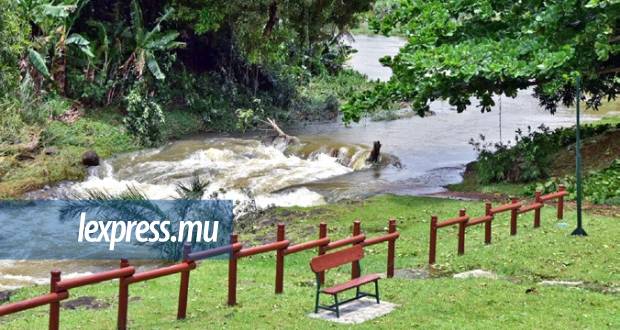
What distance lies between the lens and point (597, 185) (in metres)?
20.2

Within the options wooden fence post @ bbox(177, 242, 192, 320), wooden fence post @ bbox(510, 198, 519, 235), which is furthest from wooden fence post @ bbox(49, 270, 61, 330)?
wooden fence post @ bbox(510, 198, 519, 235)

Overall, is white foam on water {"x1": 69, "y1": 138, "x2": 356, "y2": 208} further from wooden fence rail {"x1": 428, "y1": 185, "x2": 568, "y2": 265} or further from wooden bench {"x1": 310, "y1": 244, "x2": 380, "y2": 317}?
wooden bench {"x1": 310, "y1": 244, "x2": 380, "y2": 317}

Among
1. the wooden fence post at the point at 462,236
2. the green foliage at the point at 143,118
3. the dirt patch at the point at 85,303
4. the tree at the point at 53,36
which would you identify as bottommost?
the dirt patch at the point at 85,303

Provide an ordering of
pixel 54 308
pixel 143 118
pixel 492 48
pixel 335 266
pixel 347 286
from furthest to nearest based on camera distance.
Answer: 1. pixel 143 118
2. pixel 492 48
3. pixel 335 266
4. pixel 347 286
5. pixel 54 308

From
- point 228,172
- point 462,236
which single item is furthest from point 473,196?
point 228,172

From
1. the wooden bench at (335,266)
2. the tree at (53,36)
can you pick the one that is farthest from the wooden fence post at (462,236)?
the tree at (53,36)

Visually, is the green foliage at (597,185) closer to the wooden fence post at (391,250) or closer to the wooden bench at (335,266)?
the wooden fence post at (391,250)

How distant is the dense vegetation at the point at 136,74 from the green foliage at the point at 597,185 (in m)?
12.5

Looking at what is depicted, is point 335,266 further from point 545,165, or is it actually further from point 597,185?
point 545,165

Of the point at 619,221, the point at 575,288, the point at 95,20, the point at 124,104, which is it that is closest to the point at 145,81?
the point at 124,104

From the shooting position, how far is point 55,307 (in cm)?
920

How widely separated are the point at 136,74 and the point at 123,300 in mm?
25085

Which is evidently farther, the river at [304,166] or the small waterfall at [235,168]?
the small waterfall at [235,168]

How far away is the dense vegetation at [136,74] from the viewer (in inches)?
1056
